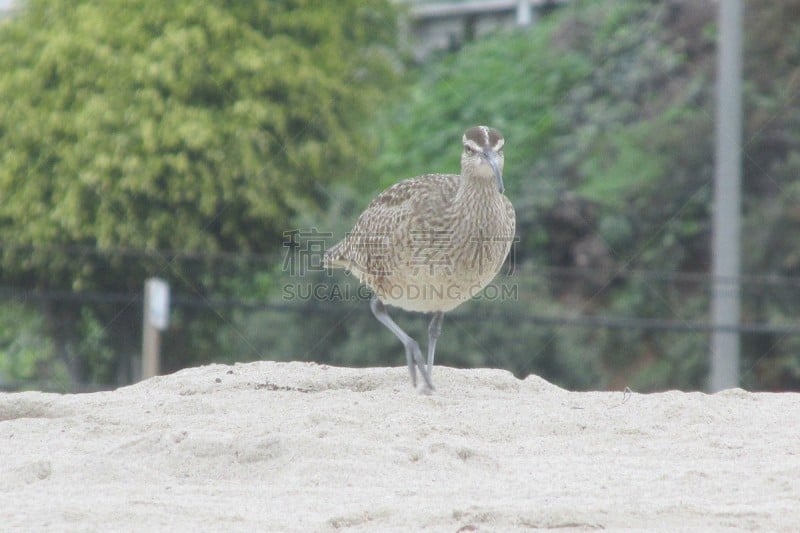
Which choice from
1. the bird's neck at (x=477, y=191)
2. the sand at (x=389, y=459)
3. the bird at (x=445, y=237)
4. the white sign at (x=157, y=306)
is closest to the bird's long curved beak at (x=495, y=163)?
the bird at (x=445, y=237)

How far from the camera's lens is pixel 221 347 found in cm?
1361

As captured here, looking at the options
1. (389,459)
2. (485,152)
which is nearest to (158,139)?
(485,152)

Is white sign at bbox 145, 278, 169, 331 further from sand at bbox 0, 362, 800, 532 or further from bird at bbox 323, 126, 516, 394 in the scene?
sand at bbox 0, 362, 800, 532

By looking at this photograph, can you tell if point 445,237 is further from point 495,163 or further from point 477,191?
point 495,163

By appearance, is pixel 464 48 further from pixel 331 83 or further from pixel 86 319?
pixel 86 319

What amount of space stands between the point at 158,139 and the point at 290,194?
1547 mm

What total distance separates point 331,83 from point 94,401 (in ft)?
27.0

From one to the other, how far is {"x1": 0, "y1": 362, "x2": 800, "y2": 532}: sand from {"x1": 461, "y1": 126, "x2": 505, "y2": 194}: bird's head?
129cm

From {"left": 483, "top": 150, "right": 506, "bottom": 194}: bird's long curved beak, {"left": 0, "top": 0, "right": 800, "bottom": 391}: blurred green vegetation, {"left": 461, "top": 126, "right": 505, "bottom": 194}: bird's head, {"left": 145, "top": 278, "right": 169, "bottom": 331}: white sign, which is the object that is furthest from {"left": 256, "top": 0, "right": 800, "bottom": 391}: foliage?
{"left": 483, "top": 150, "right": 506, "bottom": 194}: bird's long curved beak

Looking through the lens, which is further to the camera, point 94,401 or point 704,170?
point 704,170

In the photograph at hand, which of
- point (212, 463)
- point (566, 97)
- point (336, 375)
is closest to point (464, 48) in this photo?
point (566, 97)

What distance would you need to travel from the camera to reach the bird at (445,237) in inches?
292

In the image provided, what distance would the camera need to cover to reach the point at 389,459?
16.5 ft

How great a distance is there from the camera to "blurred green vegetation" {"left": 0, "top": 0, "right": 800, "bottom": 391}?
13008 mm
